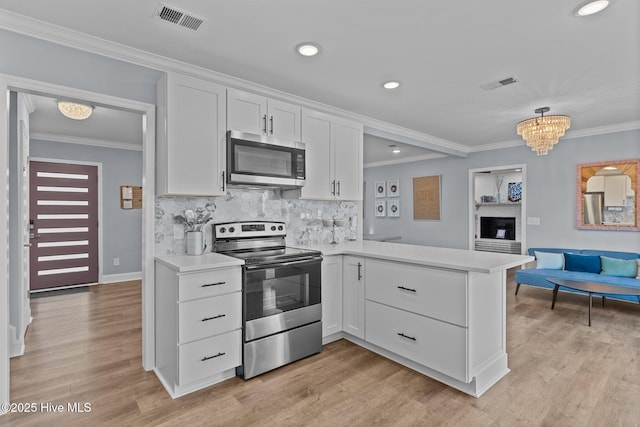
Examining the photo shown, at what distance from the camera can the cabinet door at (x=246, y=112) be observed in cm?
266

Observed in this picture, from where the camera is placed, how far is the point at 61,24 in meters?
2.13

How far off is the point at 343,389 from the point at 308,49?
7.97ft

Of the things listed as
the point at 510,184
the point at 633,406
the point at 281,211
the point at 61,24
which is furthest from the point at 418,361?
the point at 510,184

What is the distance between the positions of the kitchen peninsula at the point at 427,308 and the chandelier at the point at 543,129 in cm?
201

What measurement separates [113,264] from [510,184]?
7.97 metres

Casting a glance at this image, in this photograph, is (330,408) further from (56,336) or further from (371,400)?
(56,336)

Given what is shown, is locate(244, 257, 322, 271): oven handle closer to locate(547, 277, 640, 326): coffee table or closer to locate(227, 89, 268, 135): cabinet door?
locate(227, 89, 268, 135): cabinet door

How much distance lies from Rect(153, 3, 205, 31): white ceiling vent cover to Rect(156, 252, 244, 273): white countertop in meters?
1.55

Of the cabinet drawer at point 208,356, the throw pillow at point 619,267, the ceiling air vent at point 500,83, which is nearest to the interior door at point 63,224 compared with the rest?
the cabinet drawer at point 208,356

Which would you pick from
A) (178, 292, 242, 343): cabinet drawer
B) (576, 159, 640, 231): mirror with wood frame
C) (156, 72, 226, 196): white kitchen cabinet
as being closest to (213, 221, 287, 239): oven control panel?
(156, 72, 226, 196): white kitchen cabinet

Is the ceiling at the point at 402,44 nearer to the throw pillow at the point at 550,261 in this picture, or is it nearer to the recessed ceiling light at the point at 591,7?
the recessed ceiling light at the point at 591,7

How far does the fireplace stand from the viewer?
701 cm

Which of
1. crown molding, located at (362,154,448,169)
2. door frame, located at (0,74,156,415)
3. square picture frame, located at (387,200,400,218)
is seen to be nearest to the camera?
door frame, located at (0,74,156,415)

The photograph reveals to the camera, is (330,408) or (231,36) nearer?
(330,408)
